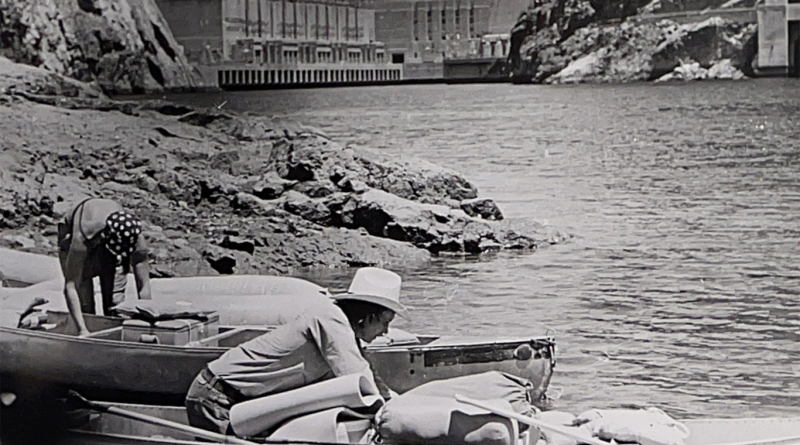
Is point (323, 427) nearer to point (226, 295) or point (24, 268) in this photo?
point (226, 295)

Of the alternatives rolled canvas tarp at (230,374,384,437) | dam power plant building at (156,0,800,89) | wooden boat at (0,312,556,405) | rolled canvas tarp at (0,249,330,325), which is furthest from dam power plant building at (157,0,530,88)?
rolled canvas tarp at (230,374,384,437)

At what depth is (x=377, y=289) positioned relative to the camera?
3846 mm

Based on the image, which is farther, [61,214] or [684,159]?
[61,214]

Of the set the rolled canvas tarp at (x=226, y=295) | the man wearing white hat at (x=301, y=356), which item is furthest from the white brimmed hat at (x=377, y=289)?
the rolled canvas tarp at (x=226, y=295)

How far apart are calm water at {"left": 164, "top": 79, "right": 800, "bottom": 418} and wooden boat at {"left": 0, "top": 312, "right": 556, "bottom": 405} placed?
0.08m

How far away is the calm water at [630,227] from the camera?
365 centimetres

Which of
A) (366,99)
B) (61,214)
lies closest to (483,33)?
(366,99)

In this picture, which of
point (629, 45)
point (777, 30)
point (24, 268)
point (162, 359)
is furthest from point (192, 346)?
point (777, 30)

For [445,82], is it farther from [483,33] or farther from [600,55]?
[600,55]

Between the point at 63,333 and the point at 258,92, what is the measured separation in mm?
1075

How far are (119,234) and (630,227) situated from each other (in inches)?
68.6

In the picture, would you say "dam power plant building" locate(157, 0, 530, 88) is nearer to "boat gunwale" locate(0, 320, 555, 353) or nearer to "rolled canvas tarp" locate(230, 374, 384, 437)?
"boat gunwale" locate(0, 320, 555, 353)

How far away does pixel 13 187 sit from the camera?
14.0 ft

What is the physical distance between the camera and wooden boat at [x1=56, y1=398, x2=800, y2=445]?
3549 mm
